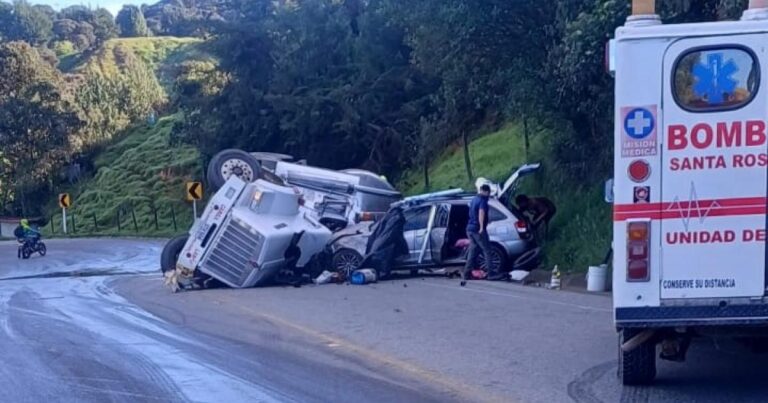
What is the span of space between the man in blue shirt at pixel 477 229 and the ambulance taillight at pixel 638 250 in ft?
36.6

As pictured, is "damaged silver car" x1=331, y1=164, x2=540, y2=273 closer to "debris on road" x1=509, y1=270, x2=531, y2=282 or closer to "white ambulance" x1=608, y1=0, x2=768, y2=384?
"debris on road" x1=509, y1=270, x2=531, y2=282

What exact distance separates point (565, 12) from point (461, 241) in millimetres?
4867

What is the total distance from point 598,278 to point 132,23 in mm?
151629

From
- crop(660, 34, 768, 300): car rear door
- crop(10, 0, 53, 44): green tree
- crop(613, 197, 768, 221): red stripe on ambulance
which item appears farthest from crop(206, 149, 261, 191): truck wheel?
crop(10, 0, 53, 44): green tree

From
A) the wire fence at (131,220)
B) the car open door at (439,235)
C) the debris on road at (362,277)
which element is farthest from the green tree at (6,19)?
the debris on road at (362,277)

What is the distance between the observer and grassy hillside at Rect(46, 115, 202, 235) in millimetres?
59966

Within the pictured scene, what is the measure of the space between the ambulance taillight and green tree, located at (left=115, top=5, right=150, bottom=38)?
156m

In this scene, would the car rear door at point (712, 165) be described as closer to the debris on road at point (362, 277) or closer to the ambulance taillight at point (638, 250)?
the ambulance taillight at point (638, 250)

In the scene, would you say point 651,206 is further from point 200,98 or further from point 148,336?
point 200,98

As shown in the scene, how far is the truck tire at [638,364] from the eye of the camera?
9.31 m

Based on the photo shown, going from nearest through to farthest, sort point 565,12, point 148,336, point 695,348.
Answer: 1. point 695,348
2. point 148,336
3. point 565,12

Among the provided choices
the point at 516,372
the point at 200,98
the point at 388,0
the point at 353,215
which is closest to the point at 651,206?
the point at 516,372

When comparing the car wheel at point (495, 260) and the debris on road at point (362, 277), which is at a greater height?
the car wheel at point (495, 260)

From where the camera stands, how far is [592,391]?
9422mm
